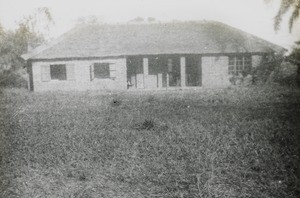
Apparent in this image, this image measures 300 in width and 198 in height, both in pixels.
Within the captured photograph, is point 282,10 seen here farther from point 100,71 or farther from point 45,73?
point 45,73

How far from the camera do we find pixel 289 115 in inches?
530

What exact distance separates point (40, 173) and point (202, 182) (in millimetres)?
3515

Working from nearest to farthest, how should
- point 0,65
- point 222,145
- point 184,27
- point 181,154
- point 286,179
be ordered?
point 286,179 → point 181,154 → point 222,145 → point 184,27 → point 0,65

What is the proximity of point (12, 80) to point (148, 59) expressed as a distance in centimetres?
1409

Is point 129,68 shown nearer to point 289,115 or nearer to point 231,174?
point 289,115

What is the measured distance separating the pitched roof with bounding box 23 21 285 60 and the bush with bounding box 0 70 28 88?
5.52 metres

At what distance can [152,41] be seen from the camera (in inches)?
1176

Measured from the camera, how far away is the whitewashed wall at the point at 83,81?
28.7 meters

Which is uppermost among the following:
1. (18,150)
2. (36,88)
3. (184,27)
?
(184,27)

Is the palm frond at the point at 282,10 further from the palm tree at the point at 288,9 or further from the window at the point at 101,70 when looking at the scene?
the window at the point at 101,70

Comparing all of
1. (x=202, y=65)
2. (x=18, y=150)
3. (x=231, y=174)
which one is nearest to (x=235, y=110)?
(x=231, y=174)

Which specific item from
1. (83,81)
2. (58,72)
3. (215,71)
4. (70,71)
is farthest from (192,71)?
(58,72)

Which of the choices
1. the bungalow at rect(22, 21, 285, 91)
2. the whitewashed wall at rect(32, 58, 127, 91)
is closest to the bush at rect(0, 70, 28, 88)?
the whitewashed wall at rect(32, 58, 127, 91)

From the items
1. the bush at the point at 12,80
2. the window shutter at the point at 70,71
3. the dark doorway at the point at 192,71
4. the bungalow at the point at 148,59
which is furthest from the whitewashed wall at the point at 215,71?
the bush at the point at 12,80
